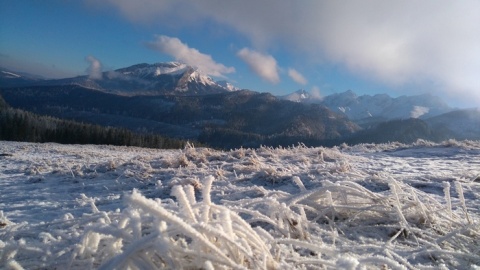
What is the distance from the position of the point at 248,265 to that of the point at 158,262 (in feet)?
1.41

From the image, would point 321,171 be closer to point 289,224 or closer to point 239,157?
point 239,157

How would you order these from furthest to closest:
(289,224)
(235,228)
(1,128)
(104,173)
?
1. (1,128)
2. (104,173)
3. (289,224)
4. (235,228)

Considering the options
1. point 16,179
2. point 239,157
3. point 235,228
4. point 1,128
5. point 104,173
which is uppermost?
point 235,228

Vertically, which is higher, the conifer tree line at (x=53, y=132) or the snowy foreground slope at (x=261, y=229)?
the snowy foreground slope at (x=261, y=229)

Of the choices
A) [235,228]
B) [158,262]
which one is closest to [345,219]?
[235,228]

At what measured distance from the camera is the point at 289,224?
7.88 ft

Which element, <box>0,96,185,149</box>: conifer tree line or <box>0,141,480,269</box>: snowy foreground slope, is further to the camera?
<box>0,96,185,149</box>: conifer tree line

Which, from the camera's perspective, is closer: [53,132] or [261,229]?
[261,229]

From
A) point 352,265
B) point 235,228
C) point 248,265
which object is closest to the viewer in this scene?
point 352,265

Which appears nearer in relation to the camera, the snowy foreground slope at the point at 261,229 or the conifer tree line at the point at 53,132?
the snowy foreground slope at the point at 261,229

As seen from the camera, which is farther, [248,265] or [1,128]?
[1,128]

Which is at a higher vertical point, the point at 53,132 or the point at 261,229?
the point at 261,229

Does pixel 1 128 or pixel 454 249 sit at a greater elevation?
pixel 454 249

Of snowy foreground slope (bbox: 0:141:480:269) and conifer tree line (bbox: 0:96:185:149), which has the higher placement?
snowy foreground slope (bbox: 0:141:480:269)
